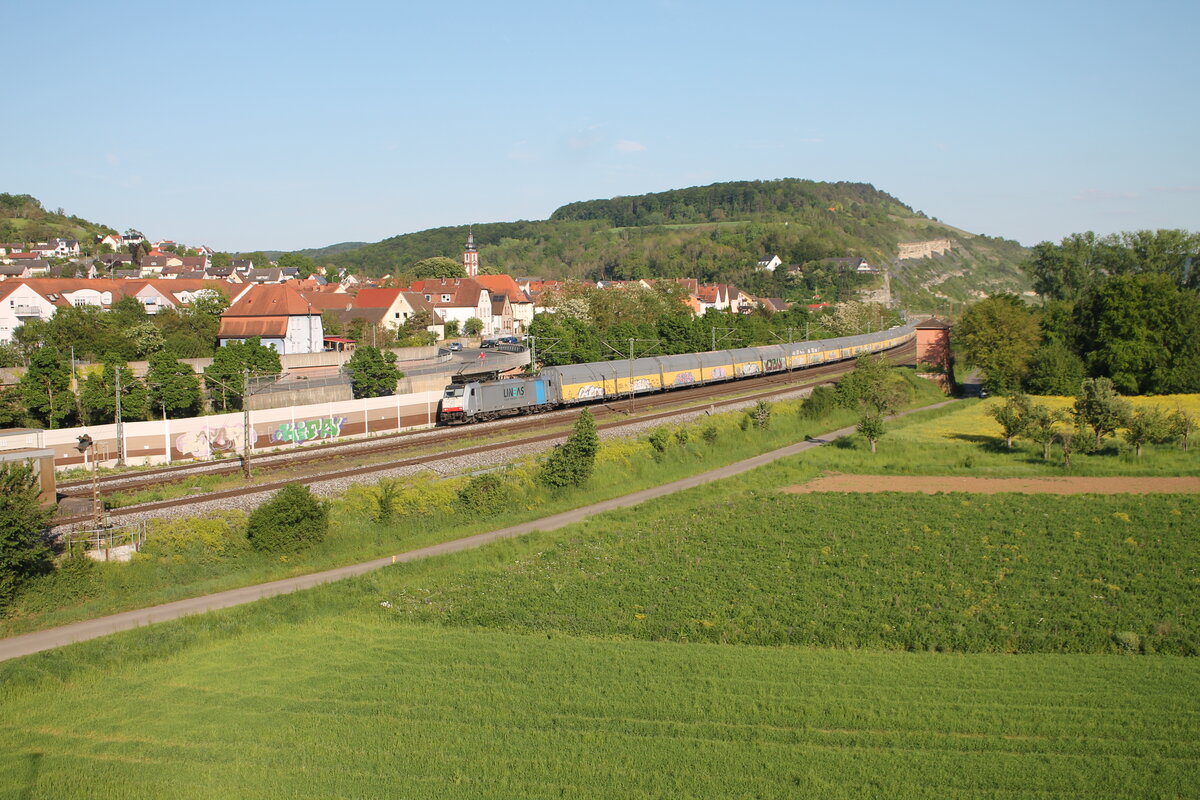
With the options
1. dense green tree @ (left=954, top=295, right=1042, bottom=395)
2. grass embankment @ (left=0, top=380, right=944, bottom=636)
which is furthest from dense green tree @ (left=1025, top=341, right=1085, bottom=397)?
grass embankment @ (left=0, top=380, right=944, bottom=636)

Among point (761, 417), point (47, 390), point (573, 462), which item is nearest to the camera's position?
point (573, 462)

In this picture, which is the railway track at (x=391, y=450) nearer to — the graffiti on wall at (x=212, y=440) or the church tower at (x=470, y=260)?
the graffiti on wall at (x=212, y=440)

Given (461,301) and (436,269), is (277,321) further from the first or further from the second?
(436,269)

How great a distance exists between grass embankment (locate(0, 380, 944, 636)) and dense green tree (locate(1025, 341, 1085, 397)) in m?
30.9

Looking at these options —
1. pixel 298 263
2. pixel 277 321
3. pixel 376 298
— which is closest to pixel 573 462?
pixel 277 321

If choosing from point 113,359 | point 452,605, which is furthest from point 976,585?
point 113,359

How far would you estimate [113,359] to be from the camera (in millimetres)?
47906

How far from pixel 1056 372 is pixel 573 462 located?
42.1 meters

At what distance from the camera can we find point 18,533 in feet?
73.0

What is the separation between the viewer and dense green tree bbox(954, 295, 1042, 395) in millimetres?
64875

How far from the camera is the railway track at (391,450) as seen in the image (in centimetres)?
3194

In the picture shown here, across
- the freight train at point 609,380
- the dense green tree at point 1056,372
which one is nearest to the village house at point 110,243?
the freight train at point 609,380

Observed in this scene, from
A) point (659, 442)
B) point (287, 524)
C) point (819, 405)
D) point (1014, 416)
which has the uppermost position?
point (1014, 416)

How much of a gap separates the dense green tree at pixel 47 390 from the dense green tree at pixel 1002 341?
5937cm
